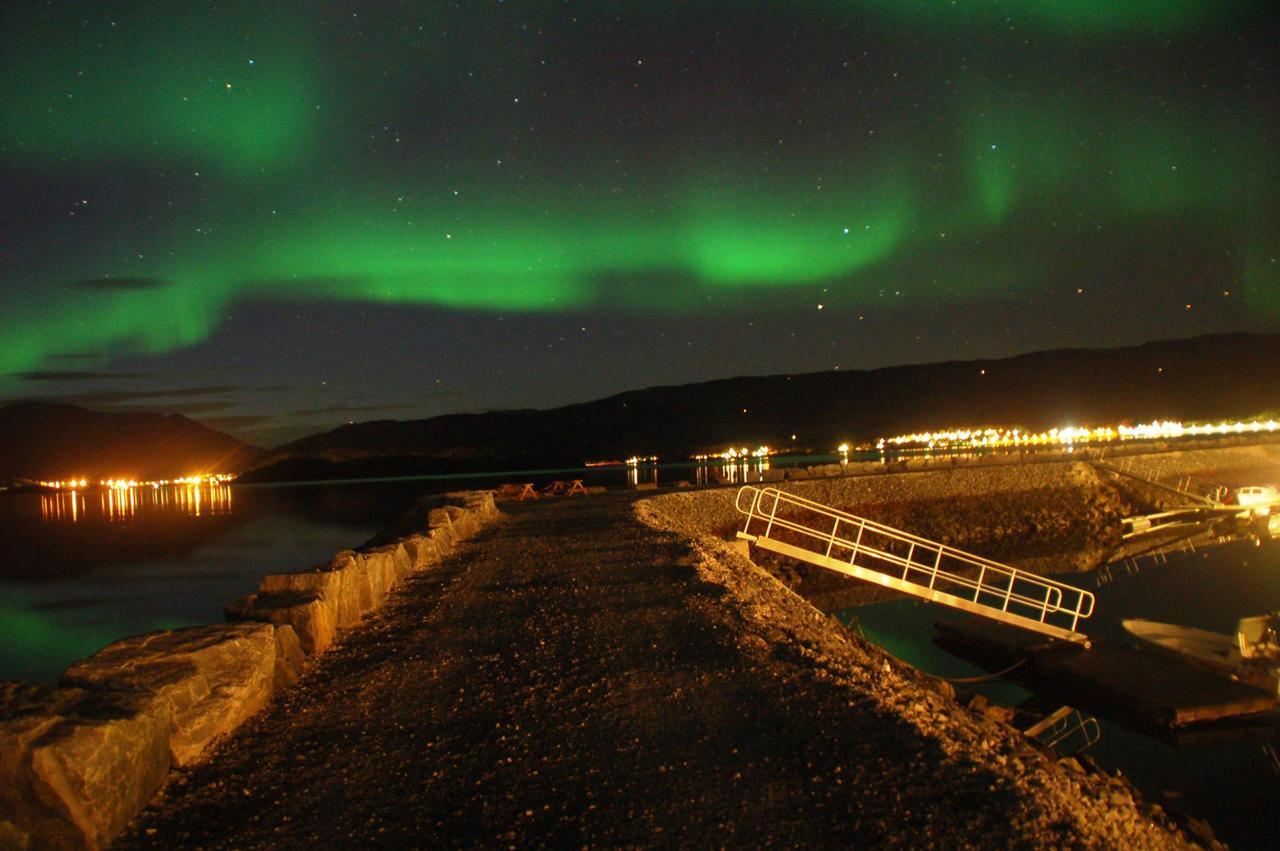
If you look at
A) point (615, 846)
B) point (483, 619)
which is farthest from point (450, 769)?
point (483, 619)

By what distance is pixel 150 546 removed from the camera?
4525 centimetres

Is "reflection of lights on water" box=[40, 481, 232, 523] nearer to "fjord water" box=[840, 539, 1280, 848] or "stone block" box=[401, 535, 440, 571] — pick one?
"stone block" box=[401, 535, 440, 571]

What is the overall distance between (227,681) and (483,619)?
4.24 meters

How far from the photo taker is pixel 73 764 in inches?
185

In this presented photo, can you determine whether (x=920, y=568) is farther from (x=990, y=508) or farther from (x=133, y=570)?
(x=133, y=570)

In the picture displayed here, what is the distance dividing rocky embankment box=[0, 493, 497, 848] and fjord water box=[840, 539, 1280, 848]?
30.5ft

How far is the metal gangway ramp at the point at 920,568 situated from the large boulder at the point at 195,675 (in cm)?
931

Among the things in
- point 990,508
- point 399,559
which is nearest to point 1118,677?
point 399,559

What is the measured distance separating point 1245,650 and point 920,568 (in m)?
4.92

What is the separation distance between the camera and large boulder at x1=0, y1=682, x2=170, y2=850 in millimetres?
4562

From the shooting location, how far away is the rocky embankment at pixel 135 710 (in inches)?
180

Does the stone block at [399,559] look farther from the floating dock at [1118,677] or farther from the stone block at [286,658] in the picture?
the floating dock at [1118,677]

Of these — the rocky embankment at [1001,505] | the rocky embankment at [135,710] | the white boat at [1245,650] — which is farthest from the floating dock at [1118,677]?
the rocky embankment at [135,710]

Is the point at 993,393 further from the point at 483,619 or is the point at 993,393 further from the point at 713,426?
the point at 483,619
